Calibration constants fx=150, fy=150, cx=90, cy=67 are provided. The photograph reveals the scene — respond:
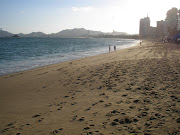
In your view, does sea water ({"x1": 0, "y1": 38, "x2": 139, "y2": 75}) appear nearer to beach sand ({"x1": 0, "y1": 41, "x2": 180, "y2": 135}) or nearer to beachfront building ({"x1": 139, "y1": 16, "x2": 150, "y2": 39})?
beach sand ({"x1": 0, "y1": 41, "x2": 180, "y2": 135})

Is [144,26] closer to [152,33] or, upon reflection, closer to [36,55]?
[152,33]

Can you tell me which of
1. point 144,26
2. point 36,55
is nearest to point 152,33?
point 144,26

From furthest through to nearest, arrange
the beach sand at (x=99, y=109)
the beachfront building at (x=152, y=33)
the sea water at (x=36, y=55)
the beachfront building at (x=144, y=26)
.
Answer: the beachfront building at (x=144, y=26)
the beachfront building at (x=152, y=33)
the sea water at (x=36, y=55)
the beach sand at (x=99, y=109)

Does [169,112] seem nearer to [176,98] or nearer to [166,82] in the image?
[176,98]

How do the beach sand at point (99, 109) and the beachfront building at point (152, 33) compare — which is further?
the beachfront building at point (152, 33)

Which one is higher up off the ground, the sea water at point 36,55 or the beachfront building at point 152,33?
the beachfront building at point 152,33

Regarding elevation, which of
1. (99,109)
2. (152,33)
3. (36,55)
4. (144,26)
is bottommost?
(99,109)

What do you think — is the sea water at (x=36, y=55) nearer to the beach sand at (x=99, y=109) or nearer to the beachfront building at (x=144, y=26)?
the beach sand at (x=99, y=109)

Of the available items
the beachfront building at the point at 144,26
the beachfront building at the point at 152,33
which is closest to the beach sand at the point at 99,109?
the beachfront building at the point at 152,33

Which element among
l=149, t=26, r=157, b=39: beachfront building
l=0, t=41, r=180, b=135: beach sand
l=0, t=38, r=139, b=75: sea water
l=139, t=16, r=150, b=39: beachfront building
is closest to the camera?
l=0, t=41, r=180, b=135: beach sand

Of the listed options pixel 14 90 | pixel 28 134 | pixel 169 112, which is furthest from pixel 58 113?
pixel 14 90

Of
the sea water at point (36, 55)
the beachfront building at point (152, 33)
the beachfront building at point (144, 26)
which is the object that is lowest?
the sea water at point (36, 55)

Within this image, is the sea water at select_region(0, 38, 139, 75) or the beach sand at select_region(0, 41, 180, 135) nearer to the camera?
the beach sand at select_region(0, 41, 180, 135)

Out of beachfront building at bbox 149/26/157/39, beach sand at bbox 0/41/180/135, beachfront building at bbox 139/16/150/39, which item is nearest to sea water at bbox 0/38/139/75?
beach sand at bbox 0/41/180/135
